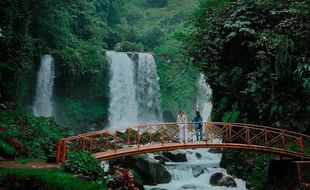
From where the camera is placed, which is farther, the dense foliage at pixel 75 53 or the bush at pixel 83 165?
the dense foliage at pixel 75 53

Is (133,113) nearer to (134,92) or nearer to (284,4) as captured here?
(134,92)

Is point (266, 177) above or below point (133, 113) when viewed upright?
below

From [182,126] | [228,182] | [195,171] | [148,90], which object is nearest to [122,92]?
[148,90]

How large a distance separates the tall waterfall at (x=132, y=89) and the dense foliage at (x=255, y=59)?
43.0 feet

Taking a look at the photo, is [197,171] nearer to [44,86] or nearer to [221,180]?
[221,180]

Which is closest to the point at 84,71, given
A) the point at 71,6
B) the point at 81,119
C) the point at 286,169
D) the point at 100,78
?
the point at 100,78

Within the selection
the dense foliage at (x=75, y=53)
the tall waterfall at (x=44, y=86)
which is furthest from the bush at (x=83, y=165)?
the tall waterfall at (x=44, y=86)

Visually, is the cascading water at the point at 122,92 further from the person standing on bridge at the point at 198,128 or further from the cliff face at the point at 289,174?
the cliff face at the point at 289,174

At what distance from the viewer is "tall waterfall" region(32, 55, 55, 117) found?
28547mm

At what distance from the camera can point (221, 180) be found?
1745cm

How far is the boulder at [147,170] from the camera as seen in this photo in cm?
1806

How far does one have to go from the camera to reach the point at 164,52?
36.6 metres

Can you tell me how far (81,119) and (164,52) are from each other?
10728 millimetres

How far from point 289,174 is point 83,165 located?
788 cm
